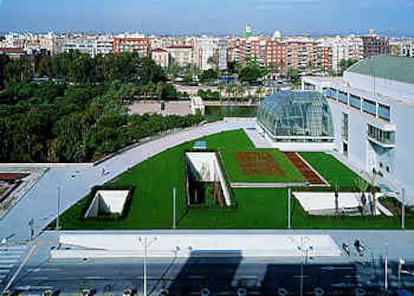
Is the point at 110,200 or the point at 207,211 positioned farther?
the point at 110,200

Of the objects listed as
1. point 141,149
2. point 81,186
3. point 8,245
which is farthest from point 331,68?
point 8,245

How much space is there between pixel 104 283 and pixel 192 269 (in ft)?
5.75

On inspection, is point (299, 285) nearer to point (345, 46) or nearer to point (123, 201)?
point (123, 201)

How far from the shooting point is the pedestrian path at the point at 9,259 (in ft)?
36.8

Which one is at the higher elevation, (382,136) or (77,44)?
(77,44)

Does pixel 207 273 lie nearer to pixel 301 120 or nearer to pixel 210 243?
pixel 210 243

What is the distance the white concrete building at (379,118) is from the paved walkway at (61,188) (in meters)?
7.26

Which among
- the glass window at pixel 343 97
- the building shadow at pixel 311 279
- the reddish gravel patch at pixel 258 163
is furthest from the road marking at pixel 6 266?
the glass window at pixel 343 97

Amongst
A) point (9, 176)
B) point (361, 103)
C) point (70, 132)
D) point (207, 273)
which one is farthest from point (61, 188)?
point (361, 103)

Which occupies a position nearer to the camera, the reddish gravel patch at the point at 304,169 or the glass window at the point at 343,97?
the reddish gravel patch at the point at 304,169

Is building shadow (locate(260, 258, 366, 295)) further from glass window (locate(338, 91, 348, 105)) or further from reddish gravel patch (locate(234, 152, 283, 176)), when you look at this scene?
Result: glass window (locate(338, 91, 348, 105))

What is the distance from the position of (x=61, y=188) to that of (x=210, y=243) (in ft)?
21.0

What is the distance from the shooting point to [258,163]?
21391 mm

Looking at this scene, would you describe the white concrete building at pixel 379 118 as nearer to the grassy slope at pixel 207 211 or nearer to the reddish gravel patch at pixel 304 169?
the grassy slope at pixel 207 211
